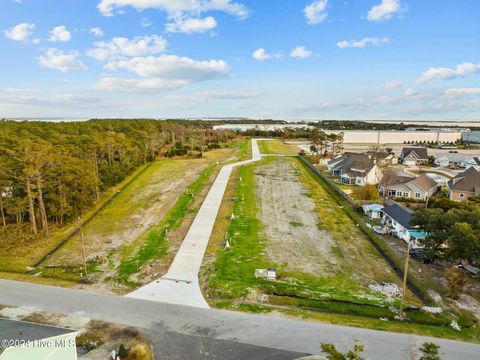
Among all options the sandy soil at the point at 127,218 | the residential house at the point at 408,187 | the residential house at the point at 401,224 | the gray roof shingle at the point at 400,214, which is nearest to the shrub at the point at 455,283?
the residential house at the point at 401,224

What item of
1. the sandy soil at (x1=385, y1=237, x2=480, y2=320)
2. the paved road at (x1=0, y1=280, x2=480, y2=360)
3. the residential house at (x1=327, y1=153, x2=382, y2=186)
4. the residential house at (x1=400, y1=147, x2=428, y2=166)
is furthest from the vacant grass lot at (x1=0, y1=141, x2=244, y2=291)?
the residential house at (x1=400, y1=147, x2=428, y2=166)

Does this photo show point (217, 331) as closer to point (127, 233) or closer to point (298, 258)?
point (298, 258)

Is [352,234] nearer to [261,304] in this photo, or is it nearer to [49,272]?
[261,304]

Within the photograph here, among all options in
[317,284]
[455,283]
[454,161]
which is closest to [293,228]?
[317,284]

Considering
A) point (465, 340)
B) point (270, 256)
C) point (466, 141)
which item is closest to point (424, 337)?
point (465, 340)

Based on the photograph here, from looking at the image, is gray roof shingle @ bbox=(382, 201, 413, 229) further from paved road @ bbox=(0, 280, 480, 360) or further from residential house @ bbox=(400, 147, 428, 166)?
residential house @ bbox=(400, 147, 428, 166)

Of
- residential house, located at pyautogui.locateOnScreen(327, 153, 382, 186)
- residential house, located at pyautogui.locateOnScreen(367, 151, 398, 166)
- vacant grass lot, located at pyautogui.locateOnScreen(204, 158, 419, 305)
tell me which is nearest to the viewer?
vacant grass lot, located at pyautogui.locateOnScreen(204, 158, 419, 305)
